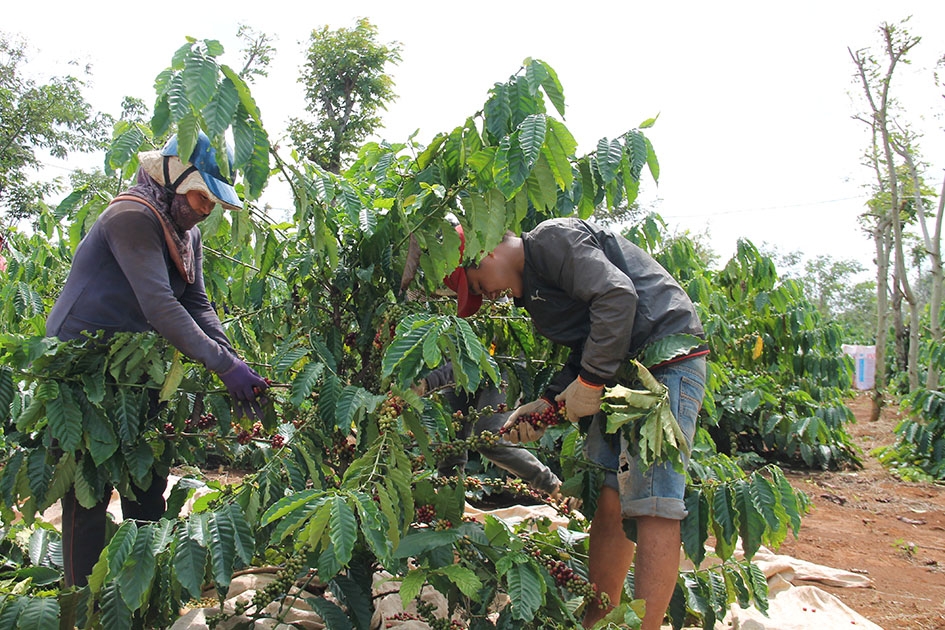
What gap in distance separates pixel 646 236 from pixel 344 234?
5.99 feet

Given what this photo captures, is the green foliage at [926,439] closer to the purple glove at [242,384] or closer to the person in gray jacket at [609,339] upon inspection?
the person in gray jacket at [609,339]

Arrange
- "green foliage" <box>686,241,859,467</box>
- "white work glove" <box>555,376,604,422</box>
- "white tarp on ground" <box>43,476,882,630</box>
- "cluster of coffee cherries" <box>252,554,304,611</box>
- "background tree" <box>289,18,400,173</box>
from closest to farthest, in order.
→ "cluster of coffee cherries" <box>252,554,304,611</box> → "white work glove" <box>555,376,604,422</box> → "white tarp on ground" <box>43,476,882,630</box> → "green foliage" <box>686,241,859,467</box> → "background tree" <box>289,18,400,173</box>

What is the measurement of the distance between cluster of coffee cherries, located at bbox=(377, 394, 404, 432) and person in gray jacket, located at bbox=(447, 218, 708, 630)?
0.45m

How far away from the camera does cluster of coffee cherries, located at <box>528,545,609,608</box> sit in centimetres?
191

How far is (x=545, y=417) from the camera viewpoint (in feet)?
6.91

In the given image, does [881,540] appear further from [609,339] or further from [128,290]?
[128,290]

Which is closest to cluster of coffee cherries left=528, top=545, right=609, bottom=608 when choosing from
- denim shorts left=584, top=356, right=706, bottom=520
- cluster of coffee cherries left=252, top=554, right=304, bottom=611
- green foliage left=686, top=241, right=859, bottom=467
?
denim shorts left=584, top=356, right=706, bottom=520

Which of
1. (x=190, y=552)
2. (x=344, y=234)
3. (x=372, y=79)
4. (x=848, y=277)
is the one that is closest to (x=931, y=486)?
(x=344, y=234)

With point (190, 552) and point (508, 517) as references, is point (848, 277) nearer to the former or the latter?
point (508, 517)

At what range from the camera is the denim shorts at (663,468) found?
1.94 meters

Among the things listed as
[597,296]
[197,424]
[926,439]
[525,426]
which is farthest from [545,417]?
[926,439]

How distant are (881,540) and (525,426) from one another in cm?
312

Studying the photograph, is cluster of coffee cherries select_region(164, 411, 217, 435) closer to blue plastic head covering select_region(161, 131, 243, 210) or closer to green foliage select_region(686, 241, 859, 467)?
blue plastic head covering select_region(161, 131, 243, 210)

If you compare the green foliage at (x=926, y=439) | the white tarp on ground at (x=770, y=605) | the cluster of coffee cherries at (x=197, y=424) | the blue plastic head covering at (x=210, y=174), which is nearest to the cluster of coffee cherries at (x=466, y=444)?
the white tarp on ground at (x=770, y=605)
